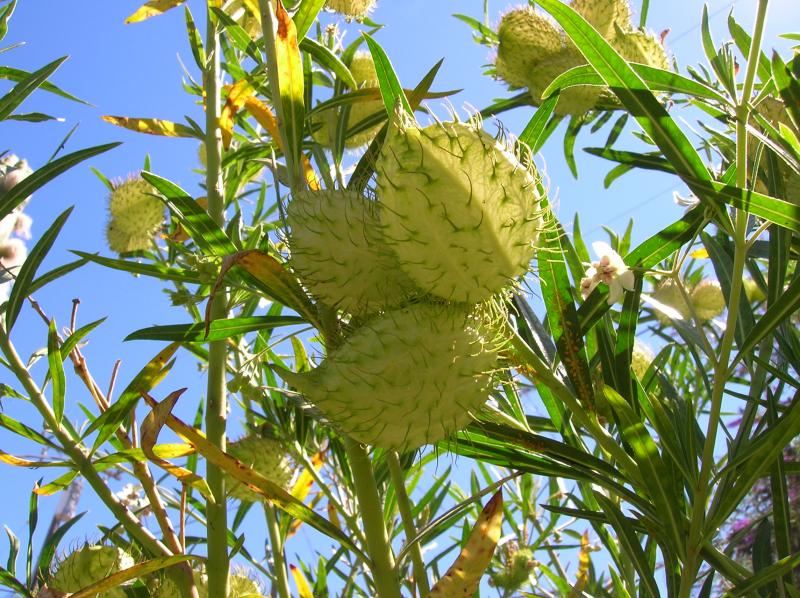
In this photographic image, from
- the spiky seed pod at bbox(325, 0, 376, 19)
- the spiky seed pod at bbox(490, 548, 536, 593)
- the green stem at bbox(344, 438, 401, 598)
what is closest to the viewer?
the green stem at bbox(344, 438, 401, 598)

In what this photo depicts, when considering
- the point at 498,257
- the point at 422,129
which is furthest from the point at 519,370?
the point at 422,129

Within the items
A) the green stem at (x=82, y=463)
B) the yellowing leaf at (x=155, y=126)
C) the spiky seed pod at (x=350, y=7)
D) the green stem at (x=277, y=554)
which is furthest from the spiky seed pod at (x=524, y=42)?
the green stem at (x=82, y=463)

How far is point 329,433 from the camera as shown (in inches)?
77.3

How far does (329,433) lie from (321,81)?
1.11 m

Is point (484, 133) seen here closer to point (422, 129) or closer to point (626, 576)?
point (422, 129)

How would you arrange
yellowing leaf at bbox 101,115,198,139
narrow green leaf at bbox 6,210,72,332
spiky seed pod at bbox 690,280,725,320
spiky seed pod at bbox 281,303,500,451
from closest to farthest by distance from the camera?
spiky seed pod at bbox 281,303,500,451 → narrow green leaf at bbox 6,210,72,332 → yellowing leaf at bbox 101,115,198,139 → spiky seed pod at bbox 690,280,725,320

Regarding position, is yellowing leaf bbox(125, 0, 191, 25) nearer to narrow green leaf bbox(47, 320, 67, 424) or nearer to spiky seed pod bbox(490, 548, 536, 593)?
narrow green leaf bbox(47, 320, 67, 424)

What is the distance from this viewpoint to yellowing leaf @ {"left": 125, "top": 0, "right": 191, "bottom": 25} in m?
1.97

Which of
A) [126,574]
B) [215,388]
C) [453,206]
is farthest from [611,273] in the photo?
[126,574]

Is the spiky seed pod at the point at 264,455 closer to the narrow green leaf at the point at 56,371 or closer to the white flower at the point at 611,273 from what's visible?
the narrow green leaf at the point at 56,371

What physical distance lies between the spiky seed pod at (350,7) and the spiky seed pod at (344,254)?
1.47 meters

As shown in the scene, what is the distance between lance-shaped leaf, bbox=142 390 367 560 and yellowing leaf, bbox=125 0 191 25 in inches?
49.2

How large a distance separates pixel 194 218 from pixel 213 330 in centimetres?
21

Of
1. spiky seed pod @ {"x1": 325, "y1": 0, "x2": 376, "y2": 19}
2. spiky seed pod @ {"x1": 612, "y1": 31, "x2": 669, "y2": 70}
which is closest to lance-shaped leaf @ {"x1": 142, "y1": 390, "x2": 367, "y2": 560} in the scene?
spiky seed pod @ {"x1": 612, "y1": 31, "x2": 669, "y2": 70}
